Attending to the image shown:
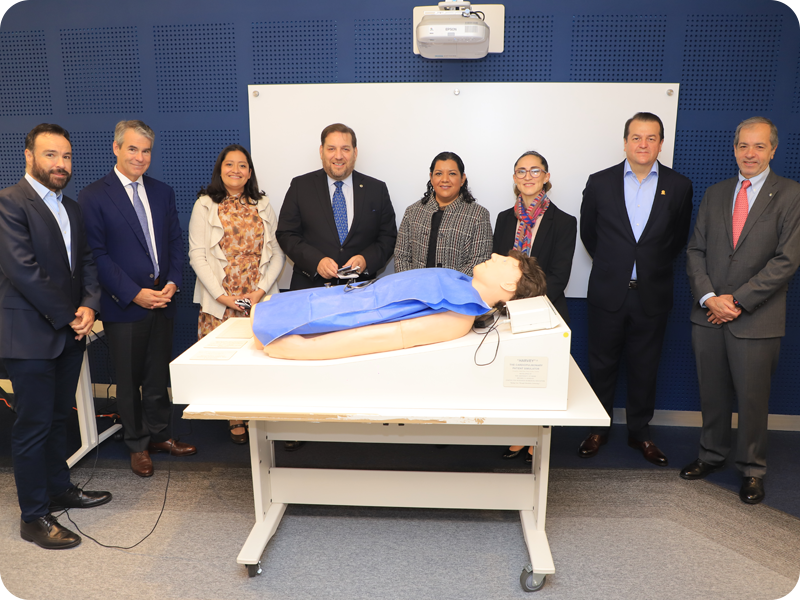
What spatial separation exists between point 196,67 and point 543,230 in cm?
253

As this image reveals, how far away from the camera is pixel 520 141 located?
373cm

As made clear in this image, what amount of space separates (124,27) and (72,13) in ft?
1.24

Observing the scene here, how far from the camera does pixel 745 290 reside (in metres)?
2.88

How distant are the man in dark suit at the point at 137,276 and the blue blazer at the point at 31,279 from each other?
452mm

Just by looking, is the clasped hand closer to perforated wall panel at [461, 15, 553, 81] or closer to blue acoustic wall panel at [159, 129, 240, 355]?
perforated wall panel at [461, 15, 553, 81]

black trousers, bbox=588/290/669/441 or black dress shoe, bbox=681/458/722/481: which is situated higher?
black trousers, bbox=588/290/669/441

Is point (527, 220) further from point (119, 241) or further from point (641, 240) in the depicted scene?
point (119, 241)

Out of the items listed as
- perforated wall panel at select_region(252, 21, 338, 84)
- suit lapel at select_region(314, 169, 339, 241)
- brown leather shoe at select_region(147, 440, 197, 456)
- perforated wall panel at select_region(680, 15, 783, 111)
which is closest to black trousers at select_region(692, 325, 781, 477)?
perforated wall panel at select_region(680, 15, 783, 111)

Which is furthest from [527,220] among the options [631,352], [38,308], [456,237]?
[38,308]

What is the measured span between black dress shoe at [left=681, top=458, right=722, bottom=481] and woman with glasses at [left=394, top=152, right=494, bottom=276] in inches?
62.9

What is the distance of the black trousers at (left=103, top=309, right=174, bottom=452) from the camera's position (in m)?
3.20

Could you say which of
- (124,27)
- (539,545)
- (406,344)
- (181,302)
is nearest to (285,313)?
(406,344)

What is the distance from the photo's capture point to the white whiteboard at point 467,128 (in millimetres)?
3646

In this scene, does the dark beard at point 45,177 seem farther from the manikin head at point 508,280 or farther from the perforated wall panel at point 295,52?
the manikin head at point 508,280
